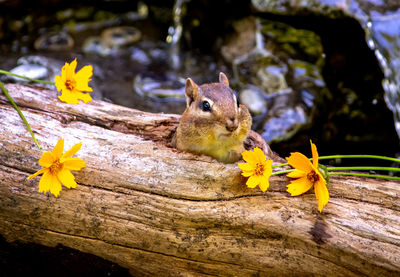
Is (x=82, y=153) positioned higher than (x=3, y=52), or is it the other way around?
(x=82, y=153)

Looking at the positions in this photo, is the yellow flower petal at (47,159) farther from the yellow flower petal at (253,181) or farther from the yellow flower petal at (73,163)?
the yellow flower petal at (253,181)

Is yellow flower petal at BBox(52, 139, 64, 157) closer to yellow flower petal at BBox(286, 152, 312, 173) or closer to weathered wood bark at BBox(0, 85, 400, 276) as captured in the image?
weathered wood bark at BBox(0, 85, 400, 276)

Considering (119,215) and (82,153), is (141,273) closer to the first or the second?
(119,215)

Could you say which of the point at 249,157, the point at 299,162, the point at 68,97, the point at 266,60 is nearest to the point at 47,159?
the point at 68,97

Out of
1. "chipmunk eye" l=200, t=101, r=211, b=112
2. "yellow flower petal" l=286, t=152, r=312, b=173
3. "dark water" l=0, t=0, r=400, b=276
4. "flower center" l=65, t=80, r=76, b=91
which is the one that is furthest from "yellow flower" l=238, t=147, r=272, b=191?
"dark water" l=0, t=0, r=400, b=276

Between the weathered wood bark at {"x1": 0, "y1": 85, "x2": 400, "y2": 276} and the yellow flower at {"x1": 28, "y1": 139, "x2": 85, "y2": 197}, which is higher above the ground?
the yellow flower at {"x1": 28, "y1": 139, "x2": 85, "y2": 197}

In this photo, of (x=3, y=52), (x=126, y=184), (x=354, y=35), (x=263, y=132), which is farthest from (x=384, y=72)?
(x=3, y=52)
